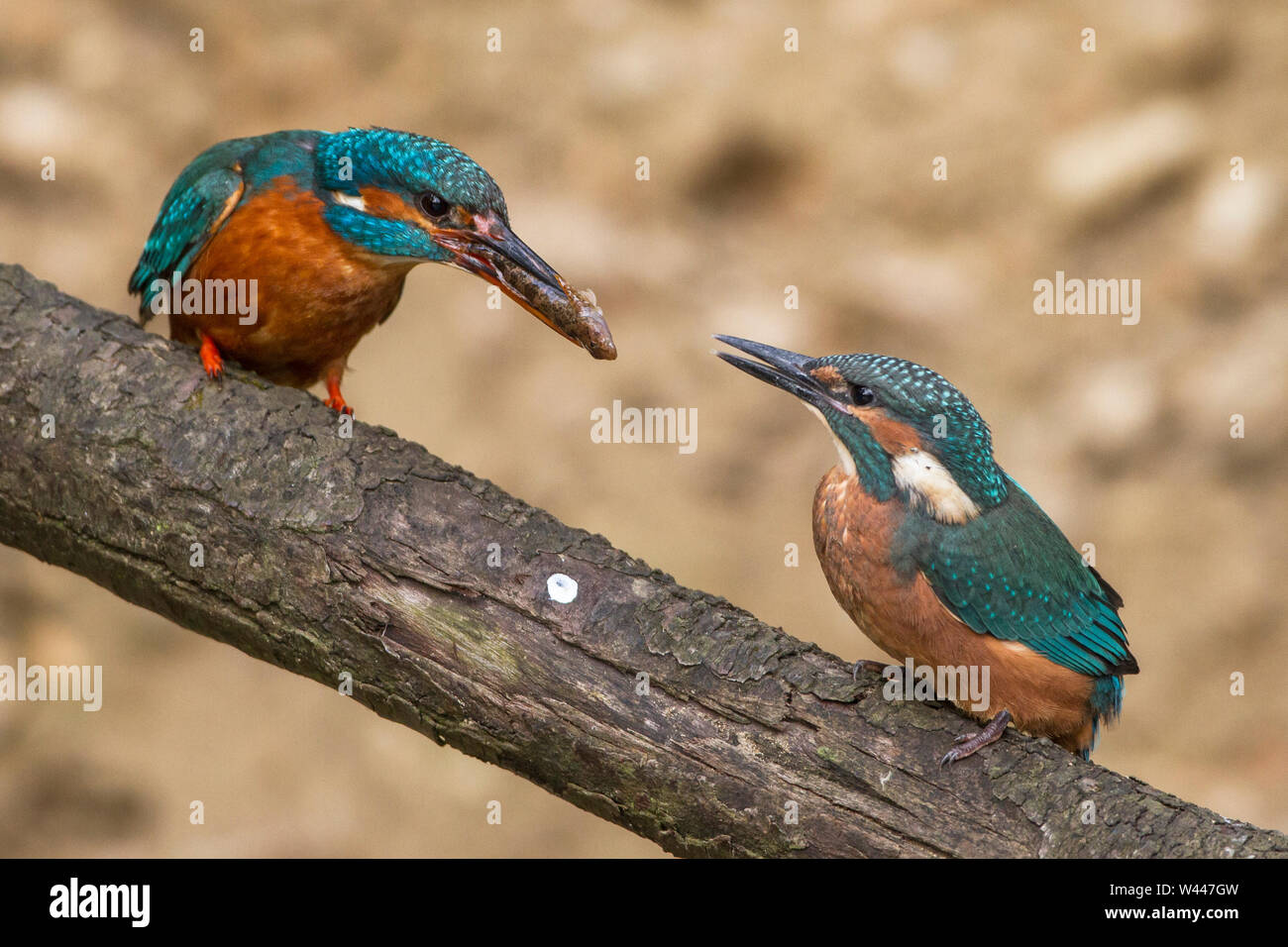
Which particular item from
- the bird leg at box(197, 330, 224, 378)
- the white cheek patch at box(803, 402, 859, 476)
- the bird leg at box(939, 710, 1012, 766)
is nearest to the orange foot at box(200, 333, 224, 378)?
the bird leg at box(197, 330, 224, 378)

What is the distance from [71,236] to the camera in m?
5.82

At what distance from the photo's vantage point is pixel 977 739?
2402mm

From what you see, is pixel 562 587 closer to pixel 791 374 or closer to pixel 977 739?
pixel 791 374

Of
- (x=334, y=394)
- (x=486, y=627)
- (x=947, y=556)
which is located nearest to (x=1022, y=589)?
(x=947, y=556)

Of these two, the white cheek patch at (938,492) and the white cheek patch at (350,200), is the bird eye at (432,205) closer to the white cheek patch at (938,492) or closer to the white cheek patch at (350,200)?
the white cheek patch at (350,200)

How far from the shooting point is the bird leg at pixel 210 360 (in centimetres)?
305

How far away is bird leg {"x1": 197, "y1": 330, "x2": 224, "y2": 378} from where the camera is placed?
10.0 feet

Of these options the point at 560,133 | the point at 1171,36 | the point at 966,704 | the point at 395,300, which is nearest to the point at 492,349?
the point at 560,133

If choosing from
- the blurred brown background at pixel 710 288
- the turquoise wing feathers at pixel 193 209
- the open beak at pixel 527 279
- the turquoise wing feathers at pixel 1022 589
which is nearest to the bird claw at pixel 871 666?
the turquoise wing feathers at pixel 1022 589

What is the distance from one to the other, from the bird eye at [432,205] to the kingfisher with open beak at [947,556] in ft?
2.61

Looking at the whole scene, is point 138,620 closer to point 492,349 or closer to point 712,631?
point 492,349

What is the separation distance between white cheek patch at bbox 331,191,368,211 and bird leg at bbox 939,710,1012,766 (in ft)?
6.40

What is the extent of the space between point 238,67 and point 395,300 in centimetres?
293
